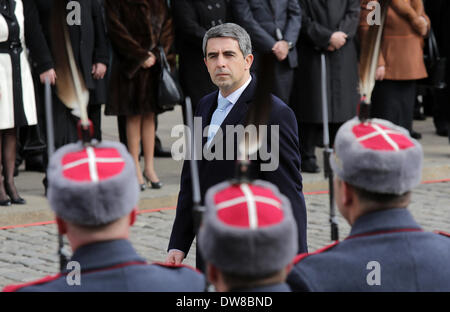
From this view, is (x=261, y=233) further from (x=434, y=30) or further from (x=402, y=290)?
(x=434, y=30)

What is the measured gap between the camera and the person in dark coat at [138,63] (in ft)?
30.4

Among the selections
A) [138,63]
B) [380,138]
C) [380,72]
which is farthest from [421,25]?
[380,138]

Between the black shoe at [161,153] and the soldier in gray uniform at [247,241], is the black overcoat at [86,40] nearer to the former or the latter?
the black shoe at [161,153]

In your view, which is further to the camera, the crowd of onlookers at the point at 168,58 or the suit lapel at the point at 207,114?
the crowd of onlookers at the point at 168,58

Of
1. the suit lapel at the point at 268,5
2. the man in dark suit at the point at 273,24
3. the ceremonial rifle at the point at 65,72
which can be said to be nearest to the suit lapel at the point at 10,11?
the man in dark suit at the point at 273,24

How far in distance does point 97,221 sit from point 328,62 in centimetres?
763

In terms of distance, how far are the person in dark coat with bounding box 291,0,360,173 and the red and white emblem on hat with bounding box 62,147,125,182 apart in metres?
7.25

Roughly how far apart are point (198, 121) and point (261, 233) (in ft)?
8.36

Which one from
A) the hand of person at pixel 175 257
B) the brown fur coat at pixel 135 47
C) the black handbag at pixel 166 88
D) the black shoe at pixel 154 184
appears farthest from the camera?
the black shoe at pixel 154 184

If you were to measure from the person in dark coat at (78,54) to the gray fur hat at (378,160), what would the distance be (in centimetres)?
569

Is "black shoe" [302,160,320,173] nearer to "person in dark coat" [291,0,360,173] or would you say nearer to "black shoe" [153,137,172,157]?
"person in dark coat" [291,0,360,173]

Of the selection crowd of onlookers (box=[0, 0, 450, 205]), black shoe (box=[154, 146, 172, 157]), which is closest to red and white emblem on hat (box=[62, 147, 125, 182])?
crowd of onlookers (box=[0, 0, 450, 205])

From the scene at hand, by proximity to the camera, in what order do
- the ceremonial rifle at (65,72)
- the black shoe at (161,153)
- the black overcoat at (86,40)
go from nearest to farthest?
1. the ceremonial rifle at (65,72)
2. the black overcoat at (86,40)
3. the black shoe at (161,153)

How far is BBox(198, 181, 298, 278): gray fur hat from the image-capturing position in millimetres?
2705
